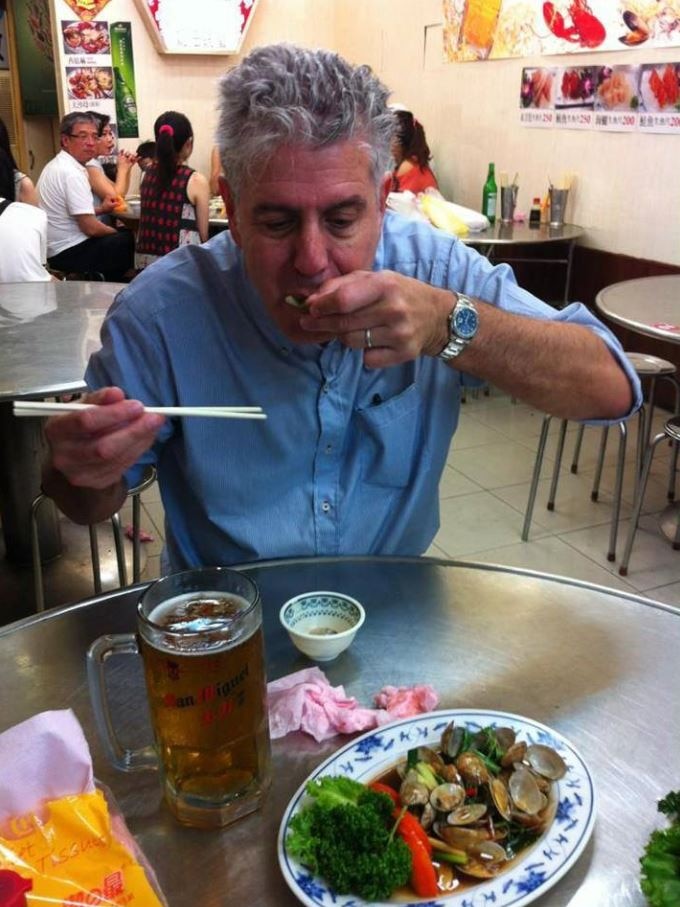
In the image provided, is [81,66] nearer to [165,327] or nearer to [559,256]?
[559,256]

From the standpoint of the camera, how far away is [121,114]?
7715 millimetres

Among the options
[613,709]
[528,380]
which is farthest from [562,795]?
[528,380]

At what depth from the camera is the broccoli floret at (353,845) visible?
74cm

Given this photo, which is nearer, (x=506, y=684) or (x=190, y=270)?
(x=506, y=684)

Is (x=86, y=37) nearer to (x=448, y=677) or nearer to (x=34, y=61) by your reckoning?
(x=34, y=61)

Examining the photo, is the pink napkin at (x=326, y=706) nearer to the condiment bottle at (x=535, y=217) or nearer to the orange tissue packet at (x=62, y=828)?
the orange tissue packet at (x=62, y=828)

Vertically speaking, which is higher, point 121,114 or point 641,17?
point 641,17

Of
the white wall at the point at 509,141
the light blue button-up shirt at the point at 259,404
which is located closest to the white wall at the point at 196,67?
the white wall at the point at 509,141

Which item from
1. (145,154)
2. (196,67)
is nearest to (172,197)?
(145,154)

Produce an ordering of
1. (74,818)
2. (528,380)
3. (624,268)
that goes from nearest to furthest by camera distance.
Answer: (74,818), (528,380), (624,268)

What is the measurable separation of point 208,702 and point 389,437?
0.75m

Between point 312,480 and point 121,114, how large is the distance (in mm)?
7397

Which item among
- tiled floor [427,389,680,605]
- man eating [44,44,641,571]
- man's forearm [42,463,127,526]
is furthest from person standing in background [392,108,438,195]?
man's forearm [42,463,127,526]

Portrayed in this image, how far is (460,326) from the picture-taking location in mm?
1254
